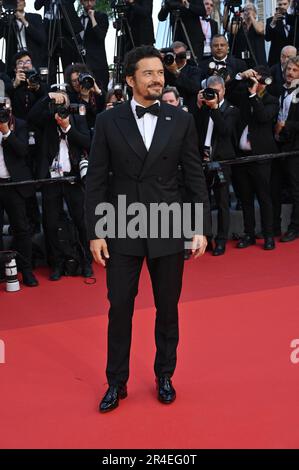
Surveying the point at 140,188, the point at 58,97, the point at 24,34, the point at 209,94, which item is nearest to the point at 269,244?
the point at 209,94

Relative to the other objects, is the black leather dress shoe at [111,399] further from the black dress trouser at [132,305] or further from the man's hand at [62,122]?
the man's hand at [62,122]

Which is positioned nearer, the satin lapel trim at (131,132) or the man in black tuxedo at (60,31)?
the satin lapel trim at (131,132)

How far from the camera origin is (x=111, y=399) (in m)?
2.69

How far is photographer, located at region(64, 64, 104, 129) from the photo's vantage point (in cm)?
500

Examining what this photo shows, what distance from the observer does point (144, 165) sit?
2541 millimetres

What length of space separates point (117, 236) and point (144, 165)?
34cm

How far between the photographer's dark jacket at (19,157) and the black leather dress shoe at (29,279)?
0.62 meters

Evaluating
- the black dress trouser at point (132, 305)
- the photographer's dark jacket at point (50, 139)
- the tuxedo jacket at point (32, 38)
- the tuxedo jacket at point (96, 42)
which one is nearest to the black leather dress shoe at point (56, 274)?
the photographer's dark jacket at point (50, 139)

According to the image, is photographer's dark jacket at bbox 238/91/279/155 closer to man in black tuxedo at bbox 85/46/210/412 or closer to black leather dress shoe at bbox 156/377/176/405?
man in black tuxedo at bbox 85/46/210/412

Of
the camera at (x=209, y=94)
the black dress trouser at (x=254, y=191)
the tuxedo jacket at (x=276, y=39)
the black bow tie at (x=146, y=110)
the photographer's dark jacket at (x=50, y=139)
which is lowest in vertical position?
the black dress trouser at (x=254, y=191)

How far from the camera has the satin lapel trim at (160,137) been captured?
2.53m

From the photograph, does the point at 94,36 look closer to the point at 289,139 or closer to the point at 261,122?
the point at 261,122

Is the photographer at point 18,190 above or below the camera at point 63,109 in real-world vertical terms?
below

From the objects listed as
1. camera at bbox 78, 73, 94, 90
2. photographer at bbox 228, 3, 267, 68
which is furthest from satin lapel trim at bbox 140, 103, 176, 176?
photographer at bbox 228, 3, 267, 68
